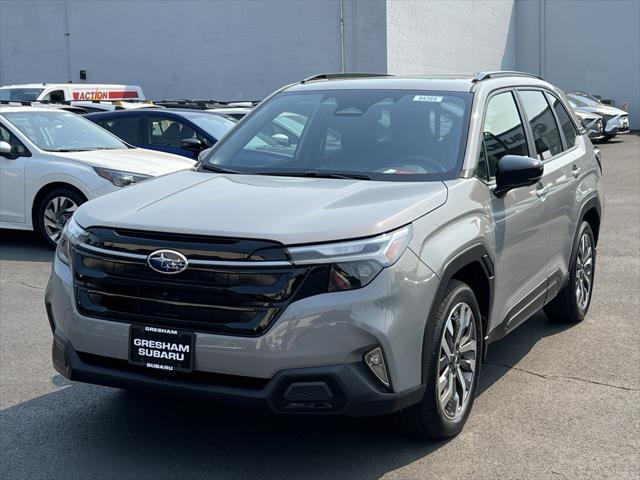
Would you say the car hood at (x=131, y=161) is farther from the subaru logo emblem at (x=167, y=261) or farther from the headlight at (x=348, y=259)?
the headlight at (x=348, y=259)

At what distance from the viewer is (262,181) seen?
4816 mm

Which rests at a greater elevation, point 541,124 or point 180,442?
point 541,124

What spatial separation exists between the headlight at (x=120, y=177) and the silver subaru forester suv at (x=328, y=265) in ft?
14.8

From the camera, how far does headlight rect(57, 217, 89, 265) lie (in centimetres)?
424

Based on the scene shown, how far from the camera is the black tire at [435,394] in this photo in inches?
163

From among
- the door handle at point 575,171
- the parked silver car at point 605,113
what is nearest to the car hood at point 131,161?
the door handle at point 575,171

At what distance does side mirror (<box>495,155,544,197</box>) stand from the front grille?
5.17ft

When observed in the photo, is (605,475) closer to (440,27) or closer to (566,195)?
(566,195)

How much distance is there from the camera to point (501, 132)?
17.8 feet

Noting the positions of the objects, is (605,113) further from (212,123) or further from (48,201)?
(48,201)

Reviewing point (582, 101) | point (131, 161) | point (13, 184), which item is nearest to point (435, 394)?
point (131, 161)

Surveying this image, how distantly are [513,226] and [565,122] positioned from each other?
1890 millimetres

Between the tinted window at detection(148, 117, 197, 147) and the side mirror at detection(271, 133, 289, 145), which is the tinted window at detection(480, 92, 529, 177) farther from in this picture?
the tinted window at detection(148, 117, 197, 147)

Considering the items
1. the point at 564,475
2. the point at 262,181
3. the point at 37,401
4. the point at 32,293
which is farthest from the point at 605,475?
the point at 32,293
